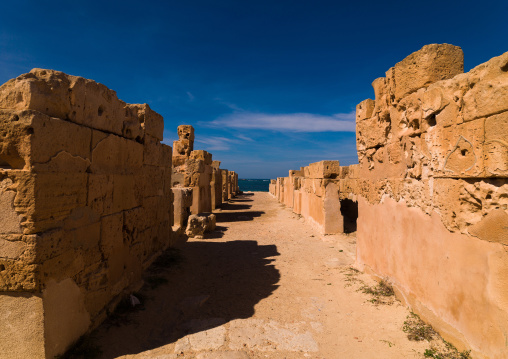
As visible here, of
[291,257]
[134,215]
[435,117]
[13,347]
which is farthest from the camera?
[291,257]

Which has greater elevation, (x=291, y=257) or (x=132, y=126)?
(x=132, y=126)

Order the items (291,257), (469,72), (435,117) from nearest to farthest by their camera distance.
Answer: (469,72) < (435,117) < (291,257)

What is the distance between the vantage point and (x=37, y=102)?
2.82 m

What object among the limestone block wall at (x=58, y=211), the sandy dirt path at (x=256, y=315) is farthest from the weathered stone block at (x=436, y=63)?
the limestone block wall at (x=58, y=211)

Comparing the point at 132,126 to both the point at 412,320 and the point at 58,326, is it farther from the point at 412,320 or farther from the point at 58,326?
the point at 412,320

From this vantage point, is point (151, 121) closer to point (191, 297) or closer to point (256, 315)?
point (191, 297)

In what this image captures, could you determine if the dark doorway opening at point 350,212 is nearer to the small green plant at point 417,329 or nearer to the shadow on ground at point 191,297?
the shadow on ground at point 191,297

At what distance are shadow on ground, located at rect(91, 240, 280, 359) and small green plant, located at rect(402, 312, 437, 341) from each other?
74.8 inches

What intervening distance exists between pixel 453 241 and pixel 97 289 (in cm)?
405

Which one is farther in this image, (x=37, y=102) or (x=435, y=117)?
(x=435, y=117)

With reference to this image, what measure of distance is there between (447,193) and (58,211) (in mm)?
4085

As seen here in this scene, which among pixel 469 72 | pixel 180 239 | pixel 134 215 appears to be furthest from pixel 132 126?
pixel 469 72

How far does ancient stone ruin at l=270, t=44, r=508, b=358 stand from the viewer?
2623mm

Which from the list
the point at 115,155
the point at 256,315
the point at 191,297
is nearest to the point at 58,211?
the point at 115,155
